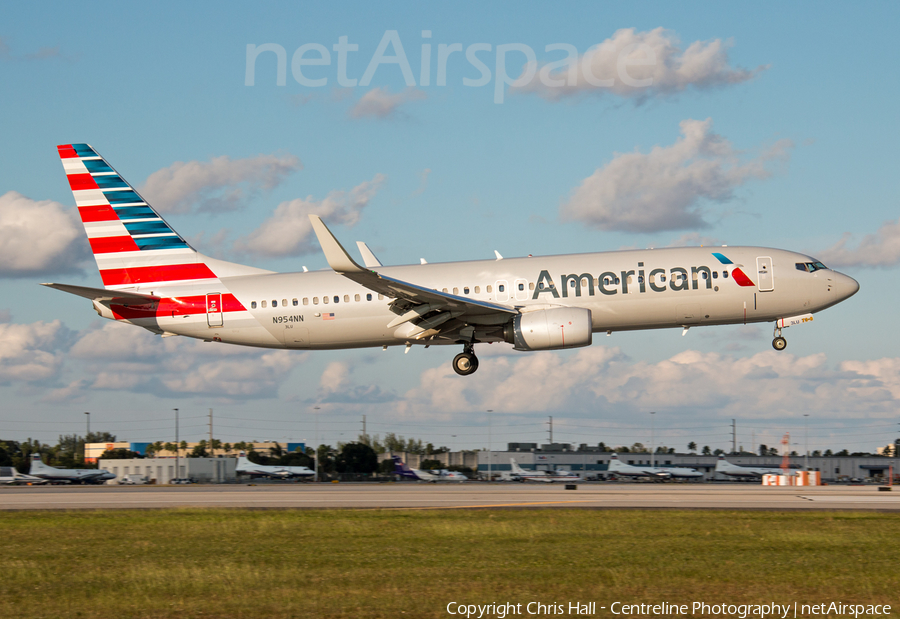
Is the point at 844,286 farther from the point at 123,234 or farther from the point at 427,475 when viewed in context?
the point at 427,475

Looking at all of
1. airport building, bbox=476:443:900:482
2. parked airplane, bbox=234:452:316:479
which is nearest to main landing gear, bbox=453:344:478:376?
parked airplane, bbox=234:452:316:479

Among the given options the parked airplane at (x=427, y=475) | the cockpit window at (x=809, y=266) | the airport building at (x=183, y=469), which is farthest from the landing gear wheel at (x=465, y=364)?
the airport building at (x=183, y=469)

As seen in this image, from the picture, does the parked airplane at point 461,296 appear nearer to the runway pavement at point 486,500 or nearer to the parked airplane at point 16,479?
the runway pavement at point 486,500

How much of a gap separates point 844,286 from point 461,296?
16.0 meters

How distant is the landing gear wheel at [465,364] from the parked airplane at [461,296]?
50mm

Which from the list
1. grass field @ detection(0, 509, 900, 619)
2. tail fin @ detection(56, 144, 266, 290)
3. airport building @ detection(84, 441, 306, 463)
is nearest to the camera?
grass field @ detection(0, 509, 900, 619)

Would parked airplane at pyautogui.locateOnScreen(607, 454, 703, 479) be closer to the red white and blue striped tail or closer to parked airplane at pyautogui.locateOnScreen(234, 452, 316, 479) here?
parked airplane at pyautogui.locateOnScreen(234, 452, 316, 479)

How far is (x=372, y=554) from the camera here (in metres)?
18.5

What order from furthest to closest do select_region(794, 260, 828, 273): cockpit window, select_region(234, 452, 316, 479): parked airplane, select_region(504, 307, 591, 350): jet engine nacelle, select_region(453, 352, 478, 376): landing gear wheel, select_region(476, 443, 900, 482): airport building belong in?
select_region(476, 443, 900, 482): airport building
select_region(234, 452, 316, 479): parked airplane
select_region(453, 352, 478, 376): landing gear wheel
select_region(794, 260, 828, 273): cockpit window
select_region(504, 307, 591, 350): jet engine nacelle

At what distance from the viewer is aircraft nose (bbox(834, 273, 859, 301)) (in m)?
37.0

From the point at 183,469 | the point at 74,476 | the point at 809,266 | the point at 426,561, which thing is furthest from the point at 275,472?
the point at 426,561

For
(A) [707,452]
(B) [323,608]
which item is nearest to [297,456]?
(A) [707,452]

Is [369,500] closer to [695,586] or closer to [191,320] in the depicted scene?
[191,320]

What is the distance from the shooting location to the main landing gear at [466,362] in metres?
38.5
